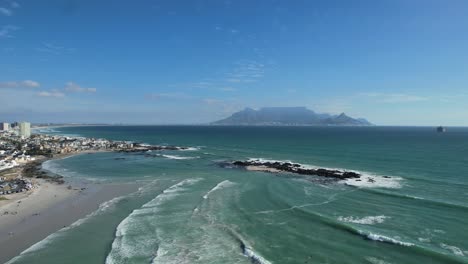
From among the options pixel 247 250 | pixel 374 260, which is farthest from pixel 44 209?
pixel 374 260

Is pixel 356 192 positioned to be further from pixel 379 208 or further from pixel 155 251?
pixel 155 251

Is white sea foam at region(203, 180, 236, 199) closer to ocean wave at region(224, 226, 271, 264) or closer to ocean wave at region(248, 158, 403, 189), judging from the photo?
ocean wave at region(224, 226, 271, 264)

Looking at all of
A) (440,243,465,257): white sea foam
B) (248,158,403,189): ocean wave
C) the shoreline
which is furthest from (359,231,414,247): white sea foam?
the shoreline

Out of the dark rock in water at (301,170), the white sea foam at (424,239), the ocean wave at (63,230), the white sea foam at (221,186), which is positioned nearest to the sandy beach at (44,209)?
the ocean wave at (63,230)

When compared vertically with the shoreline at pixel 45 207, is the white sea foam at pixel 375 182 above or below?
above

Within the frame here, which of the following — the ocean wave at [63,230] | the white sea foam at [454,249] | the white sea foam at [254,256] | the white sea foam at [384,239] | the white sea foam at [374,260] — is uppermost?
the white sea foam at [384,239]

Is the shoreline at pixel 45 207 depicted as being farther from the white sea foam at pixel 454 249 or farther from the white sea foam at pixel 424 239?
the white sea foam at pixel 454 249

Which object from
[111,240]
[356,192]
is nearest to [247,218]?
[111,240]
